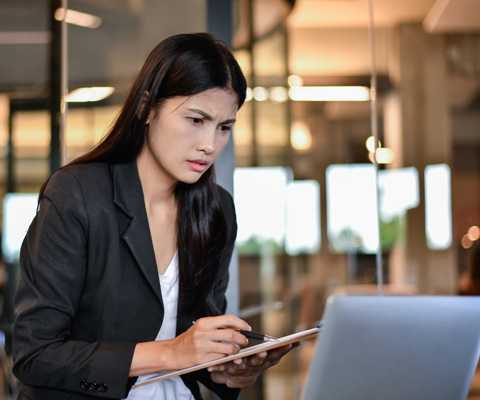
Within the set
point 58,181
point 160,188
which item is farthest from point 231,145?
point 58,181

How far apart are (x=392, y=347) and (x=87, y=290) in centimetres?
73

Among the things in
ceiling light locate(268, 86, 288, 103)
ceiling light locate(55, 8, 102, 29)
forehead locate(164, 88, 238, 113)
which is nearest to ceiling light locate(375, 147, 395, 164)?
ceiling light locate(268, 86, 288, 103)

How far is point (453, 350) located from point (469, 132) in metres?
2.60

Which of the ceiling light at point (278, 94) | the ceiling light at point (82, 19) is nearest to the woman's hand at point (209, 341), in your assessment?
the ceiling light at point (82, 19)

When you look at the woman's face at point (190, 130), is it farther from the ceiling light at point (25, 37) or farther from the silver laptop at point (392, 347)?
the ceiling light at point (25, 37)

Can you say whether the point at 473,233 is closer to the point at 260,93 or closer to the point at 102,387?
the point at 260,93

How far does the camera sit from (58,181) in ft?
4.51

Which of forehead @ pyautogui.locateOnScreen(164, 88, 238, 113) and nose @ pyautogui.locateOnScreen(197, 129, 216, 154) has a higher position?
forehead @ pyautogui.locateOnScreen(164, 88, 238, 113)

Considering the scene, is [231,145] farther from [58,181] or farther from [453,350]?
[453,350]

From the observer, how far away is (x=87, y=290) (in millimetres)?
1394

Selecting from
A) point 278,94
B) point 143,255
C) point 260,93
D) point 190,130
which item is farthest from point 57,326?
point 278,94

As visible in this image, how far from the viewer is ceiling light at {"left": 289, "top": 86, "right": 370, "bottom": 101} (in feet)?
13.6

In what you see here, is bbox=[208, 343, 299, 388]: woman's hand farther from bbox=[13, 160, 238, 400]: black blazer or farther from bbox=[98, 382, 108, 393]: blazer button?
bbox=[98, 382, 108, 393]: blazer button

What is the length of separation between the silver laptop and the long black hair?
0.69 meters
